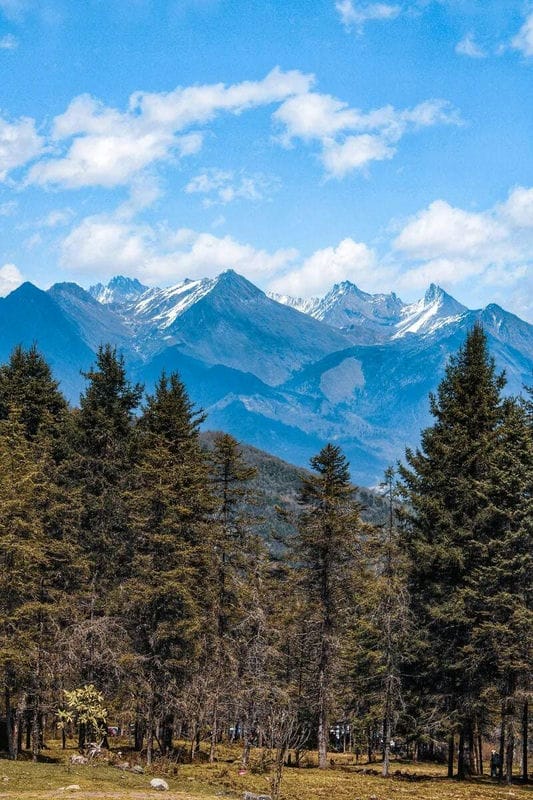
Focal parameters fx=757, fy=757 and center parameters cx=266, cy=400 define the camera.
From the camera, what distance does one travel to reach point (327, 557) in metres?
38.8

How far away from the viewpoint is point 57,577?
3756cm

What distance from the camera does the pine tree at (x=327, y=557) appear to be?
1501 inches

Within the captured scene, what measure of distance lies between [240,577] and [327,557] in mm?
5035

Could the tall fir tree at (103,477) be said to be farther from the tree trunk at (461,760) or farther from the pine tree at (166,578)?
the tree trunk at (461,760)

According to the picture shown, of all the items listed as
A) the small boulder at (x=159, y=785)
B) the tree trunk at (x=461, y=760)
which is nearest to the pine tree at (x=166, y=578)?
the small boulder at (x=159, y=785)

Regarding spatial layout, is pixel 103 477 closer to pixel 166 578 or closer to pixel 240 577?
pixel 166 578

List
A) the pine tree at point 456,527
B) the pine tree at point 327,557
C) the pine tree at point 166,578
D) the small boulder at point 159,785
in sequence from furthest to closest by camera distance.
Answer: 1. the pine tree at point 327,557
2. the pine tree at point 456,527
3. the pine tree at point 166,578
4. the small boulder at point 159,785

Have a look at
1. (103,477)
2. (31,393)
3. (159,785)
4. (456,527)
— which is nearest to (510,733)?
(456,527)

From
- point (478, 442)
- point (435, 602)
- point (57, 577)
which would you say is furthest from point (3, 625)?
point (478, 442)

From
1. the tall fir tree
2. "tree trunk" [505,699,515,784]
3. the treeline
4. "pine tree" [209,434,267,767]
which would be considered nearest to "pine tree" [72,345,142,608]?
the tall fir tree

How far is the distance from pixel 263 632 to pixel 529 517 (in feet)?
49.1

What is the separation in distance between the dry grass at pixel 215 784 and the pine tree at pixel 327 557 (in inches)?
188

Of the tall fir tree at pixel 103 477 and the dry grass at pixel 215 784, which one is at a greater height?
the tall fir tree at pixel 103 477

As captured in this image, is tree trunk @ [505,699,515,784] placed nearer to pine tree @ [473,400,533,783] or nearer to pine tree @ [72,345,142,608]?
pine tree @ [473,400,533,783]
